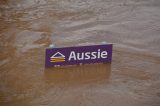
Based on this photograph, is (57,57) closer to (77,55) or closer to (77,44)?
(77,55)

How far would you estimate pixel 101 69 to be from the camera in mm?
5375

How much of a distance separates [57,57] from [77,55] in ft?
1.13

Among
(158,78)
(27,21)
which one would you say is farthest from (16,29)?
(158,78)

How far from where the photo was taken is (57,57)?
16.7 feet

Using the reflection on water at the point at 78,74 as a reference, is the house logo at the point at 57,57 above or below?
above

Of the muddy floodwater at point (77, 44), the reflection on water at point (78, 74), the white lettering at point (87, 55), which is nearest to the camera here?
the muddy floodwater at point (77, 44)

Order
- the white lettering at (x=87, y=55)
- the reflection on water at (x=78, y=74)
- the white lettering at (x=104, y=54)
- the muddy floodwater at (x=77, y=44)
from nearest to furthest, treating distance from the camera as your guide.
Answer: the muddy floodwater at (x=77, y=44), the reflection on water at (x=78, y=74), the white lettering at (x=87, y=55), the white lettering at (x=104, y=54)

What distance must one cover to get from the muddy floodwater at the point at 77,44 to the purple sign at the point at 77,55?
0.13 meters

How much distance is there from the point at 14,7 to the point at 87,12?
187 centimetres

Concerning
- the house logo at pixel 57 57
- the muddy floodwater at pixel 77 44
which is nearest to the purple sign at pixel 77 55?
the house logo at pixel 57 57

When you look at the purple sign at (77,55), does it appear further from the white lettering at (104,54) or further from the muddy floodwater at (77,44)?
the muddy floodwater at (77,44)

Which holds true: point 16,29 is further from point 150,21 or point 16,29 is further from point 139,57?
point 150,21

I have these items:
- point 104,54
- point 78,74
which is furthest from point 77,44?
point 78,74

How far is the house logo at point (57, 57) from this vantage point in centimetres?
505
